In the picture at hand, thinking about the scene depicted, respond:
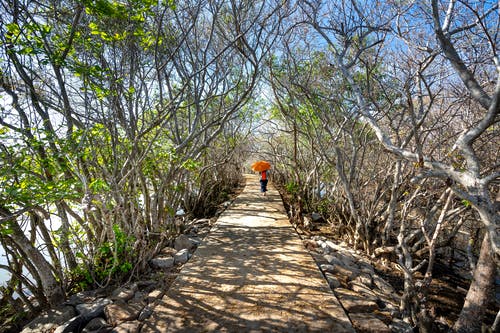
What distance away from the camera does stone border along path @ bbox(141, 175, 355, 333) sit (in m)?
2.54

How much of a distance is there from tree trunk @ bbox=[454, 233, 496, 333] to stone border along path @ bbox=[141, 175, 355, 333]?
5.14ft

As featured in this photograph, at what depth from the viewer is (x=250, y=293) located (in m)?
3.11

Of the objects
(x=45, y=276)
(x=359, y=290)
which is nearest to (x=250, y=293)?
(x=359, y=290)

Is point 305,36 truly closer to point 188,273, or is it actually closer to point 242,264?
point 242,264

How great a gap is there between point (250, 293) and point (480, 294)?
268cm

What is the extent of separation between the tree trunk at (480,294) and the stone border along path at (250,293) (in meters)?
1.57

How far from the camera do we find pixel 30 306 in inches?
129

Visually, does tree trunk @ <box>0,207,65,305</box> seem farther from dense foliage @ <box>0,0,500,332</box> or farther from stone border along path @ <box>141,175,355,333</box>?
stone border along path @ <box>141,175,355,333</box>

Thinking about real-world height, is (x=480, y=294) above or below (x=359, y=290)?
above

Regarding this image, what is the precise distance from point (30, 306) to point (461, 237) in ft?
38.6

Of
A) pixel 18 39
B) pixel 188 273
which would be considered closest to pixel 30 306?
pixel 188 273

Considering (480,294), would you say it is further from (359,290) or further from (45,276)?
(45,276)

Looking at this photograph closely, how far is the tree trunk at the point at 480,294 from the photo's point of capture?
2.81 metres

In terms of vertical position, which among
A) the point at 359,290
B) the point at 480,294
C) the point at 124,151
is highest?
the point at 124,151
